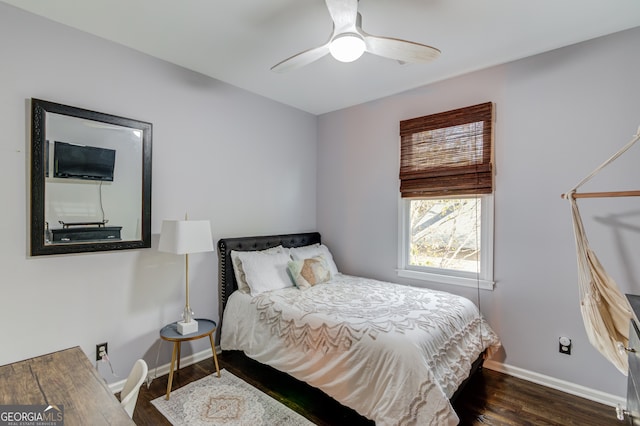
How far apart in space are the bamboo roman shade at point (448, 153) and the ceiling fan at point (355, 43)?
120 cm

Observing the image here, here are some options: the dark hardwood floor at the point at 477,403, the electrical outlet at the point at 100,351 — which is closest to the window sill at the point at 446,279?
the dark hardwood floor at the point at 477,403

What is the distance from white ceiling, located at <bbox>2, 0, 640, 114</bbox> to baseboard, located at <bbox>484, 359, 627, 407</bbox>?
250 centimetres

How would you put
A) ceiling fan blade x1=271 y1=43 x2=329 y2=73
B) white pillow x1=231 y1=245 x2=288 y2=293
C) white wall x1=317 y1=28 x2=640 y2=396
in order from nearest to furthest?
ceiling fan blade x1=271 y1=43 x2=329 y2=73 → white wall x1=317 y1=28 x2=640 y2=396 → white pillow x1=231 y1=245 x2=288 y2=293

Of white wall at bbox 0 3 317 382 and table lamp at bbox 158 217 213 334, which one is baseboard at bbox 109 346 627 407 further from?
table lamp at bbox 158 217 213 334

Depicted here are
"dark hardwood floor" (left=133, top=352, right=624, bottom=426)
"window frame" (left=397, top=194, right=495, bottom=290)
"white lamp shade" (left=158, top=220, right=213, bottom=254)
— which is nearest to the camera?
"dark hardwood floor" (left=133, top=352, right=624, bottom=426)

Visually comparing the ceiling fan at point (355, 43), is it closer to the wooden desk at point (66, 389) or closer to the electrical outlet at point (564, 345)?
the wooden desk at point (66, 389)

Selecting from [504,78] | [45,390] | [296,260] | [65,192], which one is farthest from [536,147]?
[65,192]

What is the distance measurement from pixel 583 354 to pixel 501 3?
2.60m

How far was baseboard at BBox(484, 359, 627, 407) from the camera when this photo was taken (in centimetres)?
223

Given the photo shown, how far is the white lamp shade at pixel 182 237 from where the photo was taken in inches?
92.4

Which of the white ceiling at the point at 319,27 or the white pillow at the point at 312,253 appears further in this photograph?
the white pillow at the point at 312,253

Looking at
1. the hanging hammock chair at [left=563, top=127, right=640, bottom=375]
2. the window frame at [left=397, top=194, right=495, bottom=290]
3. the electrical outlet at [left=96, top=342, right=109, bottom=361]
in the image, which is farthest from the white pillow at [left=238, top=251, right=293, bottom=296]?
the hanging hammock chair at [left=563, top=127, right=640, bottom=375]

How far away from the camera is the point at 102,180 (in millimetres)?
2301

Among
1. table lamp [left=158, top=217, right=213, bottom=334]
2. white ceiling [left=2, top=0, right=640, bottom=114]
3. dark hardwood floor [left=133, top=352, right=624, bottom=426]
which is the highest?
white ceiling [left=2, top=0, right=640, bottom=114]
